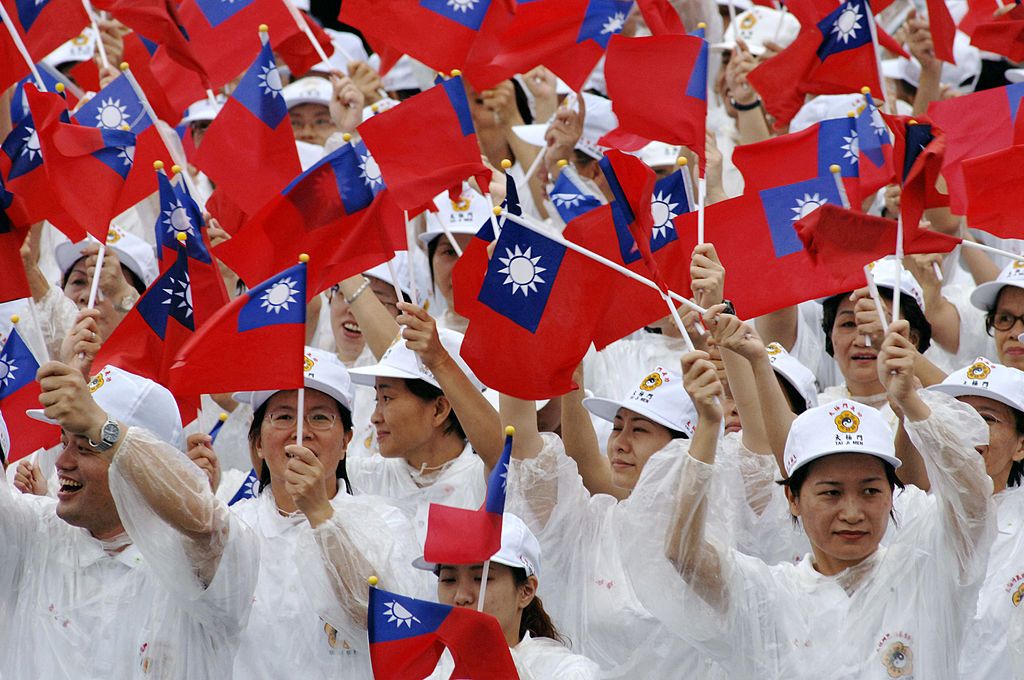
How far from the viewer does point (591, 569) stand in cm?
727

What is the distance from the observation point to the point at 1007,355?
311 inches

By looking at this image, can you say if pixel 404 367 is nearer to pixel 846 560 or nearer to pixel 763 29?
pixel 846 560

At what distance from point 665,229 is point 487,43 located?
1.88 meters

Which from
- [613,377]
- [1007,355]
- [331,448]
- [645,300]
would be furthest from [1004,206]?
[331,448]

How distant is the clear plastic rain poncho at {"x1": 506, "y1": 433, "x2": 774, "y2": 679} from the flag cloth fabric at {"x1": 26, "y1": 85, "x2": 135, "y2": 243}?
244 cm

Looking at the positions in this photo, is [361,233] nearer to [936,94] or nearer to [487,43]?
[487,43]

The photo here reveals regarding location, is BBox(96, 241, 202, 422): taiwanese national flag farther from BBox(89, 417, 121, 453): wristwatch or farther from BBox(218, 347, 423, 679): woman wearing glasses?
BBox(89, 417, 121, 453): wristwatch

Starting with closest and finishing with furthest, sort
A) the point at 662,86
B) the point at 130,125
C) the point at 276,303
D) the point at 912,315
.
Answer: the point at 276,303 → the point at 662,86 → the point at 912,315 → the point at 130,125

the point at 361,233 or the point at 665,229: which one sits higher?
the point at 665,229

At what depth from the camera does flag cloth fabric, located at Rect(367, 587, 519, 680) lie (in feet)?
19.2

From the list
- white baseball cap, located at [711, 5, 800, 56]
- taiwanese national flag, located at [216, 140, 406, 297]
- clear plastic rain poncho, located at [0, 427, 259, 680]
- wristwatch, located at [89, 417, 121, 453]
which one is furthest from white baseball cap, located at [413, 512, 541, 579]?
white baseball cap, located at [711, 5, 800, 56]

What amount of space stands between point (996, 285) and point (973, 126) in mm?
837

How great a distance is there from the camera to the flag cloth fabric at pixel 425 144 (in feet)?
24.8

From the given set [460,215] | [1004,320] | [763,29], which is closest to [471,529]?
[1004,320]
